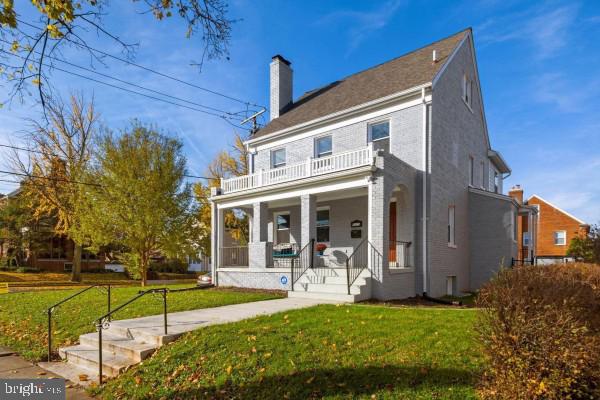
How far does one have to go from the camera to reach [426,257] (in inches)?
521

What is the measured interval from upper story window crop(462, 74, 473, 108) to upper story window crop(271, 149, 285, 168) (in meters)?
8.74

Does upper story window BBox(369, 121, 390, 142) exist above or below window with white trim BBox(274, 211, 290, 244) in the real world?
above

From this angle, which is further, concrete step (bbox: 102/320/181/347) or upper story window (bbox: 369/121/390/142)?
upper story window (bbox: 369/121/390/142)

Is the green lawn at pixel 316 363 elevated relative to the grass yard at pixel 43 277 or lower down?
elevated

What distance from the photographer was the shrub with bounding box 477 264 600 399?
133 inches

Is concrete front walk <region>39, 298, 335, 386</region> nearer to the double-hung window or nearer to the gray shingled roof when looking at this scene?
the double-hung window

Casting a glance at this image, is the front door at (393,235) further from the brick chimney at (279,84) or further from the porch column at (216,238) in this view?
the brick chimney at (279,84)

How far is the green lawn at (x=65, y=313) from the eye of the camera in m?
8.42

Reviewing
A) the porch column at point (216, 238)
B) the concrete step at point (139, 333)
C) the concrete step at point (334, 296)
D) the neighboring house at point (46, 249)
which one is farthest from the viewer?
the neighboring house at point (46, 249)

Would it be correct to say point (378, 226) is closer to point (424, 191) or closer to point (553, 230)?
point (424, 191)

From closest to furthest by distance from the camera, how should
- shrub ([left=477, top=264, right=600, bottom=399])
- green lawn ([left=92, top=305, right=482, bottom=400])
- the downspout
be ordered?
shrub ([left=477, top=264, right=600, bottom=399]) < green lawn ([left=92, top=305, right=482, bottom=400]) < the downspout

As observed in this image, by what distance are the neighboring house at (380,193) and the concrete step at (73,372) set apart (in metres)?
6.50

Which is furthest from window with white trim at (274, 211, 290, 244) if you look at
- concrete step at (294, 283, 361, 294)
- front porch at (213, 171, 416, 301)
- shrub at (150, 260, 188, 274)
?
shrub at (150, 260, 188, 274)
